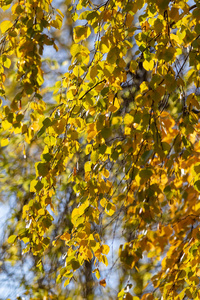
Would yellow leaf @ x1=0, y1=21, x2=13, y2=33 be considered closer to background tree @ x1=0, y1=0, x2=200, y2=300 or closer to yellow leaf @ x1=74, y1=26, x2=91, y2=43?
background tree @ x1=0, y1=0, x2=200, y2=300

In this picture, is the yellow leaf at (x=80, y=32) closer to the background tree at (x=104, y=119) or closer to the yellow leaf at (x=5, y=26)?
the background tree at (x=104, y=119)

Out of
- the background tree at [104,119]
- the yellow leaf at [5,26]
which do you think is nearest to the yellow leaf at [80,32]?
the background tree at [104,119]

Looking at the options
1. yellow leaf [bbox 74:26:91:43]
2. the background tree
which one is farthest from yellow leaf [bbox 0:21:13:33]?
yellow leaf [bbox 74:26:91:43]

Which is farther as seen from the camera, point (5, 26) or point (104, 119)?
point (5, 26)

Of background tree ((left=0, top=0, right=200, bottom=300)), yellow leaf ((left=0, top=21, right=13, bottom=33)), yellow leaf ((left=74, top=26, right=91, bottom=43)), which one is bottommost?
background tree ((left=0, top=0, right=200, bottom=300))

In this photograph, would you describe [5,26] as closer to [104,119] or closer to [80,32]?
[80,32]

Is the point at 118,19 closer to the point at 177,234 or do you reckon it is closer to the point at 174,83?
the point at 174,83

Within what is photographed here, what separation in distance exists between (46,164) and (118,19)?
47 centimetres

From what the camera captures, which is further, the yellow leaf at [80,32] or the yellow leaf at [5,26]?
the yellow leaf at [5,26]

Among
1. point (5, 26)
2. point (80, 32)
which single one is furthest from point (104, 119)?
point (5, 26)

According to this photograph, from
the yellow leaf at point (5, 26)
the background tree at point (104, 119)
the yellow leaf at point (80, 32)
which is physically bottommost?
the background tree at point (104, 119)

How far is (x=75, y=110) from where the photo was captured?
1266 mm

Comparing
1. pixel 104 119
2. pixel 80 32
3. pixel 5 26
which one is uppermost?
pixel 5 26

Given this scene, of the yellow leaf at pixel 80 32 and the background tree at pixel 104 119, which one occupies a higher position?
the yellow leaf at pixel 80 32
